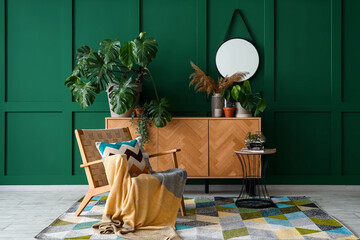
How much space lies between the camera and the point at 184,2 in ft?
13.8

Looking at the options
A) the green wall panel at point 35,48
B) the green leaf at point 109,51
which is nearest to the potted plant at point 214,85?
the green leaf at point 109,51

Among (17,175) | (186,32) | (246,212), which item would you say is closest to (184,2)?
(186,32)

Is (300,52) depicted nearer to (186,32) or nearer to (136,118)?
(186,32)

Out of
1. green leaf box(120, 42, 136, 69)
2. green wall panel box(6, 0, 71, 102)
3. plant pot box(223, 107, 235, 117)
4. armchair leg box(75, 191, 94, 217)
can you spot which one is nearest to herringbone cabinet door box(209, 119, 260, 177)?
plant pot box(223, 107, 235, 117)

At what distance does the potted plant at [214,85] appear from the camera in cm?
392

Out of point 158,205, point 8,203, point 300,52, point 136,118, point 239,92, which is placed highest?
point 300,52

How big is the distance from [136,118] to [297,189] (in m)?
2.12

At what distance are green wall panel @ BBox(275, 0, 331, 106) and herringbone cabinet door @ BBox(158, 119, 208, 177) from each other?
1137 millimetres

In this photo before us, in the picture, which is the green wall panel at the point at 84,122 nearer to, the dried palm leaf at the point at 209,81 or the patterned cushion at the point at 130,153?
the dried palm leaf at the point at 209,81

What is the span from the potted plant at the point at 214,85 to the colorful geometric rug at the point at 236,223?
1098mm

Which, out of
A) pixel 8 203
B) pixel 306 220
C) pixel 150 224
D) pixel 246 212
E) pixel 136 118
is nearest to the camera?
pixel 150 224

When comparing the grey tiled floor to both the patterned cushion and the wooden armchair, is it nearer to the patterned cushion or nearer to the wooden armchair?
the wooden armchair

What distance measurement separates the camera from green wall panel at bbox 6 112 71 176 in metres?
4.17

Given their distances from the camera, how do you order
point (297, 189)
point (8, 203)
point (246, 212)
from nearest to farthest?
point (246, 212)
point (8, 203)
point (297, 189)
